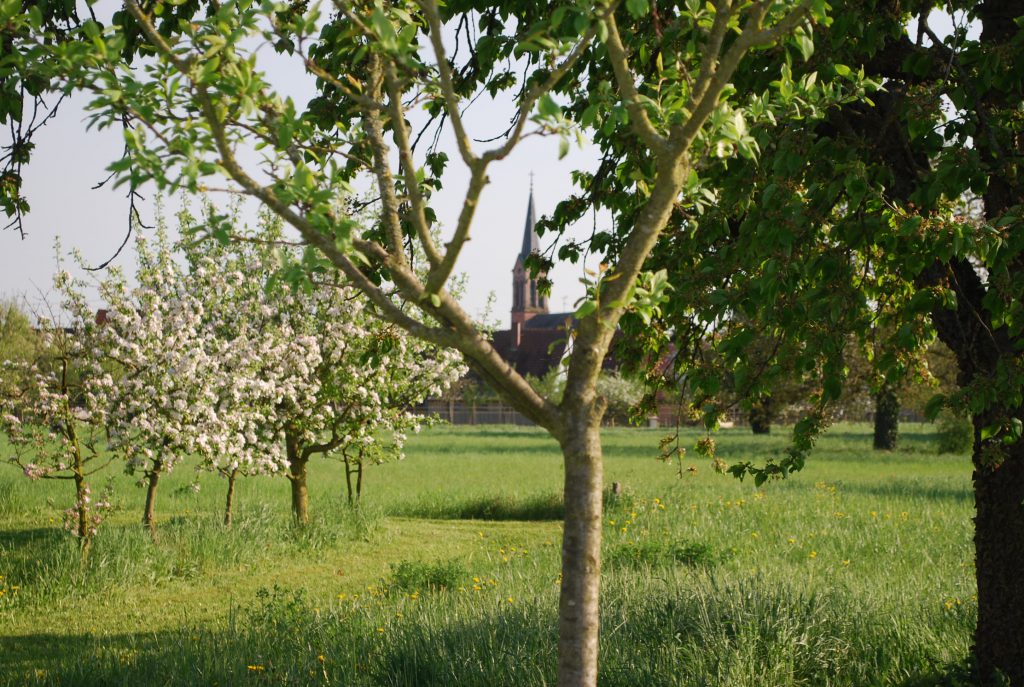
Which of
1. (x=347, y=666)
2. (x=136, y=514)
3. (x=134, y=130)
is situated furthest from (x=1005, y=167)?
(x=136, y=514)

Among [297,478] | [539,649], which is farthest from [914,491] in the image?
[539,649]

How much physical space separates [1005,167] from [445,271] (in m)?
3.31

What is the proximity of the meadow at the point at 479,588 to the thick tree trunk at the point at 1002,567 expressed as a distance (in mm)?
301

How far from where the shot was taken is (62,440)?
10570mm

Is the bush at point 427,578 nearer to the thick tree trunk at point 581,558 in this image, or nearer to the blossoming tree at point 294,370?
the blossoming tree at point 294,370

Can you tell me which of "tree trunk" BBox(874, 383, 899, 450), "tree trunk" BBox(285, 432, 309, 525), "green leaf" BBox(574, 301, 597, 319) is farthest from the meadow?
"tree trunk" BBox(874, 383, 899, 450)

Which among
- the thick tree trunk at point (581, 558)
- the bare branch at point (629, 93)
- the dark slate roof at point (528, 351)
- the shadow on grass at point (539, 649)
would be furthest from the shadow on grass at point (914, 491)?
the dark slate roof at point (528, 351)

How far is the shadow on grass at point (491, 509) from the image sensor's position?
15.6 meters

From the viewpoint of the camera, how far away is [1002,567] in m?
5.52

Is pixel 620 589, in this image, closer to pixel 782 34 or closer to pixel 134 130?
pixel 782 34

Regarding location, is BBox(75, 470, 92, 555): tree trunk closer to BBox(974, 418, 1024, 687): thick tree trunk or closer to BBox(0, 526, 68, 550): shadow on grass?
BBox(0, 526, 68, 550): shadow on grass

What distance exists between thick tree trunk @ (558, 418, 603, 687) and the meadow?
2.08 metres

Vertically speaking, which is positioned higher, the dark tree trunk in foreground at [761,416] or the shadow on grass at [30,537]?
the dark tree trunk in foreground at [761,416]

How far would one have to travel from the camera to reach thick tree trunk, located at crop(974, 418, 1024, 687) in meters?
5.47
